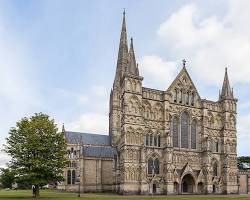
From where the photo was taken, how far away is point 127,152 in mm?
64312

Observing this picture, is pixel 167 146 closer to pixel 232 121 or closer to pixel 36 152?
pixel 232 121

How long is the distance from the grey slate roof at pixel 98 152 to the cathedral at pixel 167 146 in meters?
0.27

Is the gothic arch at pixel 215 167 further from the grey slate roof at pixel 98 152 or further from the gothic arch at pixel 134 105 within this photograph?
the grey slate roof at pixel 98 152

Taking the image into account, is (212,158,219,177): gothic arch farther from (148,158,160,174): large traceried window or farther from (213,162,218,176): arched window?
(148,158,160,174): large traceried window

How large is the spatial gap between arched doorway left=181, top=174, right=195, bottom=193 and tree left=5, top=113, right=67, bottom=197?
32.6 m

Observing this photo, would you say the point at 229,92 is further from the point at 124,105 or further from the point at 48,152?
the point at 48,152

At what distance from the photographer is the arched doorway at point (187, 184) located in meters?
71.4

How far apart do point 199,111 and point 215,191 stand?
57.6 ft

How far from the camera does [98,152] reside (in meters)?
86.6

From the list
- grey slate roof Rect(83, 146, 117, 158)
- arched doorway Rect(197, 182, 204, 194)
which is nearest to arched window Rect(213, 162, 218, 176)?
arched doorway Rect(197, 182, 204, 194)

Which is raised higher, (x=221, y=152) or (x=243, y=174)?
(x=221, y=152)

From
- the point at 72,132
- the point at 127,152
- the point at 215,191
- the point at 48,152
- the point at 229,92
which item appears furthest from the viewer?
the point at 72,132

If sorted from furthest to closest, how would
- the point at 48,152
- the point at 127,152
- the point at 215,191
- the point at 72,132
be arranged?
the point at 72,132
the point at 215,191
the point at 127,152
the point at 48,152

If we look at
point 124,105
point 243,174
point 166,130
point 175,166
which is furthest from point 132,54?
point 243,174
